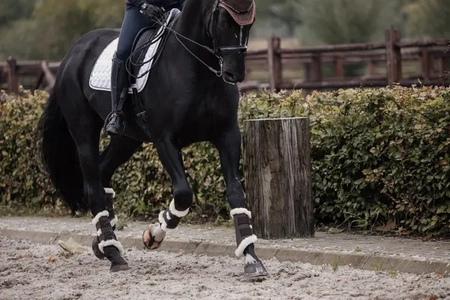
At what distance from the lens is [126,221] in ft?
40.5

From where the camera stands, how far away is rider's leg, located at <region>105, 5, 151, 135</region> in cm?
909

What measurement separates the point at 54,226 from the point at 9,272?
3.05 m

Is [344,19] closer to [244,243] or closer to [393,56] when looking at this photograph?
[393,56]

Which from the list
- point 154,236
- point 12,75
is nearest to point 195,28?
point 154,236

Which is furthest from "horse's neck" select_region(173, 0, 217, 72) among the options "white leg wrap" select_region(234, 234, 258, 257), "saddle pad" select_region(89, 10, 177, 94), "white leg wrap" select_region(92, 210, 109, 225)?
"white leg wrap" select_region(92, 210, 109, 225)

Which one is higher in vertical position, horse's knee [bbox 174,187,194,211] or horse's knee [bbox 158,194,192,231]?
horse's knee [bbox 174,187,194,211]

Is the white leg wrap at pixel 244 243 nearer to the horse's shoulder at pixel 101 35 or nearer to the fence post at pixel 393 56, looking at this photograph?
the horse's shoulder at pixel 101 35

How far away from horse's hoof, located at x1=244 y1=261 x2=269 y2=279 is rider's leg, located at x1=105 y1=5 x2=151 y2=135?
1802mm

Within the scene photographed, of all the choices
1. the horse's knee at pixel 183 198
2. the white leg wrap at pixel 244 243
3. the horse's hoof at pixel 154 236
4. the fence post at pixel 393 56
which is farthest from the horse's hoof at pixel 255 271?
the fence post at pixel 393 56

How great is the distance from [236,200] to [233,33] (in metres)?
1.35

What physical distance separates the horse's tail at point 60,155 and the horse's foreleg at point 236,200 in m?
2.81

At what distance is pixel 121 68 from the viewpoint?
Answer: 30.0 ft

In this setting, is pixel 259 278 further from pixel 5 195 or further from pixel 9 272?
pixel 5 195

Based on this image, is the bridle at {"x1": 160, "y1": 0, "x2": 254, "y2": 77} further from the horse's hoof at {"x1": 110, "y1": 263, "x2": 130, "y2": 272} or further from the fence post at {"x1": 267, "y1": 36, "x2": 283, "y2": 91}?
the fence post at {"x1": 267, "y1": 36, "x2": 283, "y2": 91}
